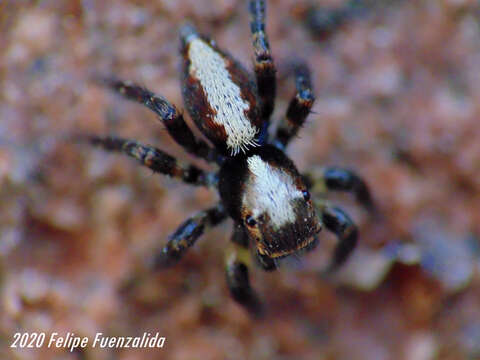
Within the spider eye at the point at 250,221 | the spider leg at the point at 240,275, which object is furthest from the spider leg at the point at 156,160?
the spider eye at the point at 250,221

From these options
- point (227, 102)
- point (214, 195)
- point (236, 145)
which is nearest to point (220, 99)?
point (227, 102)

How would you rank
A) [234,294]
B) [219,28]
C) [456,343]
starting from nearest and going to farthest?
[234,294], [456,343], [219,28]

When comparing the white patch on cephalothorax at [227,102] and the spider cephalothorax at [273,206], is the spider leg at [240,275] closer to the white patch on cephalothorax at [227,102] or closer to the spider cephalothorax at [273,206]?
the spider cephalothorax at [273,206]

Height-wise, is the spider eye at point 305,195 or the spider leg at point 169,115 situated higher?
the spider leg at point 169,115

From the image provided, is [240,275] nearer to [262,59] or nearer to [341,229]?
[341,229]

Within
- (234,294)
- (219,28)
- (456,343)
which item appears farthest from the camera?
(219,28)

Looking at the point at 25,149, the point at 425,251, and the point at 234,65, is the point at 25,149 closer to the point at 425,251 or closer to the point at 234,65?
the point at 234,65

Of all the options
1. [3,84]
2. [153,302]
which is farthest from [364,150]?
[3,84]
